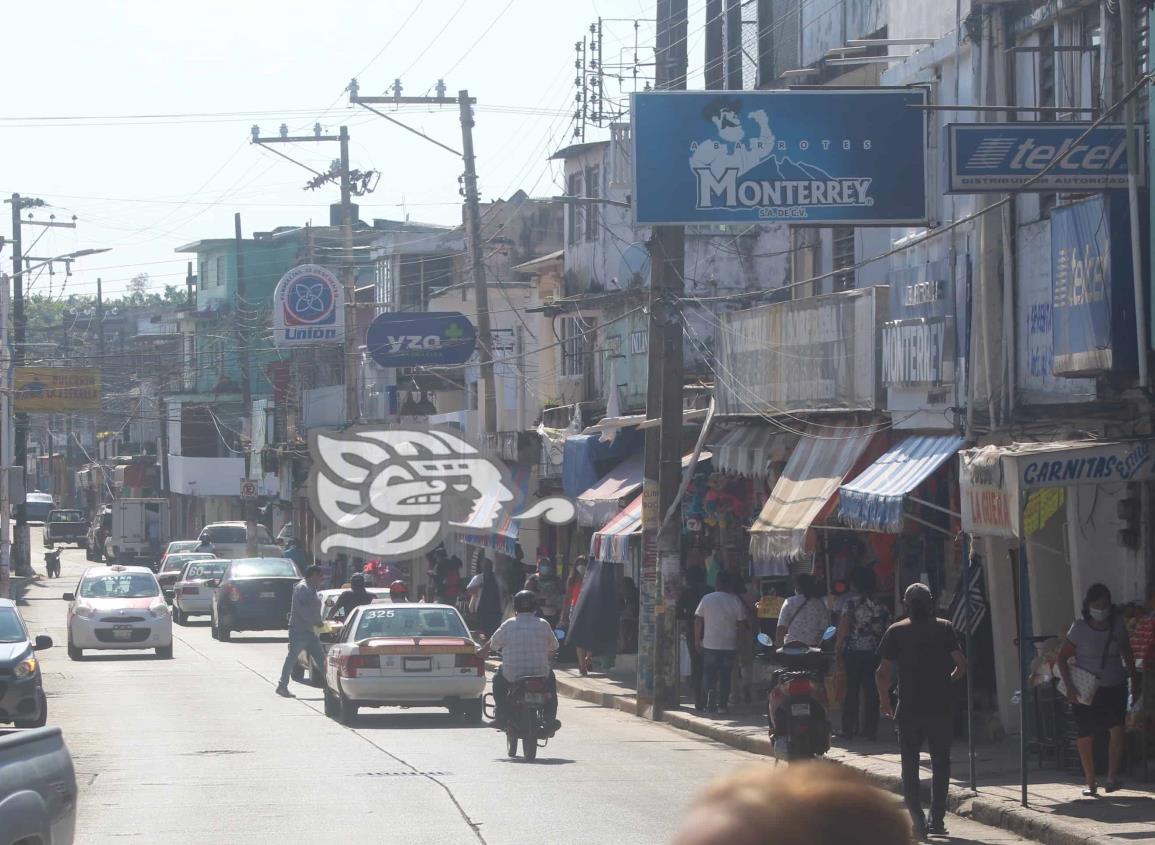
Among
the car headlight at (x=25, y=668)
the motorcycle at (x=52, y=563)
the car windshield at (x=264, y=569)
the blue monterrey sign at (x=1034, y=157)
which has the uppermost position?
the blue monterrey sign at (x=1034, y=157)

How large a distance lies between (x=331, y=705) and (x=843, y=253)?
29.3 feet

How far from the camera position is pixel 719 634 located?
69.5ft

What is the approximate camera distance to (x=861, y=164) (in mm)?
18172

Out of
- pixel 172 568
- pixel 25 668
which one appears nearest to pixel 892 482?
pixel 25 668

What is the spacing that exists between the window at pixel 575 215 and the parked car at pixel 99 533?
44.8m

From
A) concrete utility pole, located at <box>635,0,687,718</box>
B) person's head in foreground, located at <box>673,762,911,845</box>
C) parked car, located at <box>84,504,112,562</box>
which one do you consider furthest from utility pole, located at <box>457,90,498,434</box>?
parked car, located at <box>84,504,112,562</box>

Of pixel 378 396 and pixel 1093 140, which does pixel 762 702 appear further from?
pixel 378 396

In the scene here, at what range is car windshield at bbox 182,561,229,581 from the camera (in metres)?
45.6

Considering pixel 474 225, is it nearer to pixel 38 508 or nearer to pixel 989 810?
pixel 989 810

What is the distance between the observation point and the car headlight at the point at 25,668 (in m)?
19.3

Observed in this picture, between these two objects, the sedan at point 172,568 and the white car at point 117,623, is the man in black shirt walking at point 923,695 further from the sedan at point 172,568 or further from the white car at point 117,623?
the sedan at point 172,568

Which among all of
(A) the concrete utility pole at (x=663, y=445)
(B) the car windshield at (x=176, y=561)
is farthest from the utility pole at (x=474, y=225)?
(B) the car windshield at (x=176, y=561)

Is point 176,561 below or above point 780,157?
below
